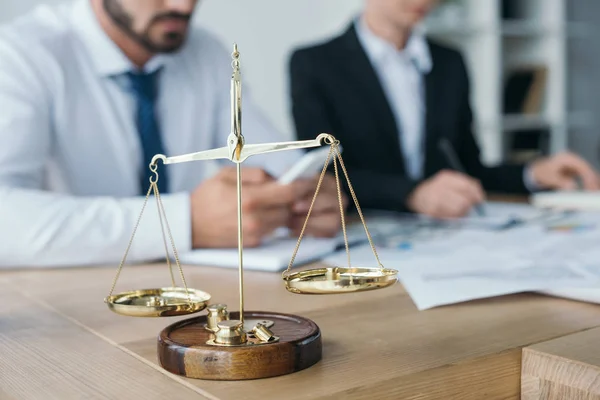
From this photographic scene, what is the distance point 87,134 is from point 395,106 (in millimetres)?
1021

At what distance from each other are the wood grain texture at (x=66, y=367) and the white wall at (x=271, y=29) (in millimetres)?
2198

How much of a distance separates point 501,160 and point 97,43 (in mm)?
2544

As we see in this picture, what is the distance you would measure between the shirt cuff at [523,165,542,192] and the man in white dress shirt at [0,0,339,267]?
730 millimetres

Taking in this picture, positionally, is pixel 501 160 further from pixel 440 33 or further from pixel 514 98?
pixel 440 33

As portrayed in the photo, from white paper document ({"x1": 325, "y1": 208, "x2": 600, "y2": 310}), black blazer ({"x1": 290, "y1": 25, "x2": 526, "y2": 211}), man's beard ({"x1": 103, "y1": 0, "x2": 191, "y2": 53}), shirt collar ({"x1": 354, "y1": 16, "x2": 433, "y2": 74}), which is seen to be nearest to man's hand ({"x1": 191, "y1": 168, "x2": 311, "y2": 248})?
white paper document ({"x1": 325, "y1": 208, "x2": 600, "y2": 310})

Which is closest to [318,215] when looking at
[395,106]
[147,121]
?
[147,121]

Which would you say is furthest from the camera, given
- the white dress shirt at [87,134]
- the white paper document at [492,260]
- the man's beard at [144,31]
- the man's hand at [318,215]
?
the man's beard at [144,31]

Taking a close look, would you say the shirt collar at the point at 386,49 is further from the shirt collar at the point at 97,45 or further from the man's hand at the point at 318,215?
the man's hand at the point at 318,215

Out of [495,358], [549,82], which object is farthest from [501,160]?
[495,358]

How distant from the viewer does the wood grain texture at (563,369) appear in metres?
0.54

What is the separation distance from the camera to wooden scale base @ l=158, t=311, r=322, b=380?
515 millimetres

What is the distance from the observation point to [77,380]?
1.76 ft

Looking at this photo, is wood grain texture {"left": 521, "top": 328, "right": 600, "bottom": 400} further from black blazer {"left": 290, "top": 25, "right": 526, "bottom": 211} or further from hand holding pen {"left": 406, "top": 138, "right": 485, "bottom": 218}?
black blazer {"left": 290, "top": 25, "right": 526, "bottom": 211}

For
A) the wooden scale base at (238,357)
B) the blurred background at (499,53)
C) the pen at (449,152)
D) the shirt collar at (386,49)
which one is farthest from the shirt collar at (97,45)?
the blurred background at (499,53)
